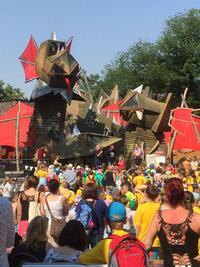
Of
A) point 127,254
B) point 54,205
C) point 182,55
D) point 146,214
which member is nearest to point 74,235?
point 127,254

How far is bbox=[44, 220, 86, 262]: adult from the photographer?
15.2ft

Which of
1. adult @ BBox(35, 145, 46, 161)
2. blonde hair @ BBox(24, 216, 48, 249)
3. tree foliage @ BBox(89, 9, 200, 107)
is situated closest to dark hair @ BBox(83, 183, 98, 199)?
blonde hair @ BBox(24, 216, 48, 249)

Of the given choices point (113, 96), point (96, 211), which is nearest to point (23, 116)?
point (113, 96)

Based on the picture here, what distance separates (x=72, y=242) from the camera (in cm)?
466

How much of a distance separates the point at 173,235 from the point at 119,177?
14.2m

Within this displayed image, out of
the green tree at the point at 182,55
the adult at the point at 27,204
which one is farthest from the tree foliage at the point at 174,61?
the adult at the point at 27,204

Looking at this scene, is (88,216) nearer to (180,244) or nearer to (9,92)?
(180,244)

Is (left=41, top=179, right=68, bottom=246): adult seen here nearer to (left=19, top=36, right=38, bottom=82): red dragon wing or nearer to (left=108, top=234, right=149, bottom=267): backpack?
(left=108, top=234, right=149, bottom=267): backpack

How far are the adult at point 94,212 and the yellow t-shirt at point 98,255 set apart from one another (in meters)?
3.73

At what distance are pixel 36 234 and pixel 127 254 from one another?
5.81 feet

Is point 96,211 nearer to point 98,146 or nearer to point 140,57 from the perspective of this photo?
point 98,146

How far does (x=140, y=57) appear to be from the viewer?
6738 centimetres

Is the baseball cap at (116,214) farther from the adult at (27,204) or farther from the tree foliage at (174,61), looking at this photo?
the tree foliage at (174,61)

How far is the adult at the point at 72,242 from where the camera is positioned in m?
4.64
